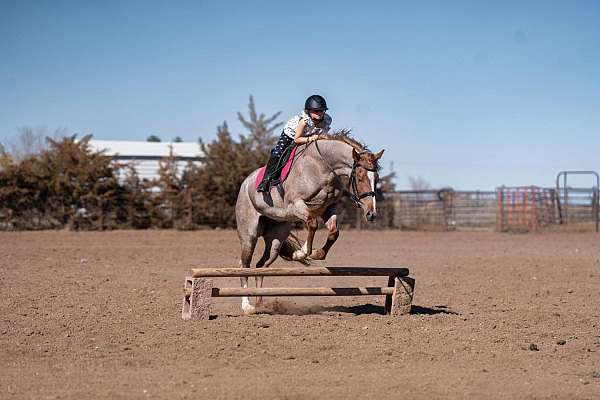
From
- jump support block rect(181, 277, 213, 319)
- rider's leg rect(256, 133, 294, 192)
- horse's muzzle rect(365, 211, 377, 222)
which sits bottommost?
jump support block rect(181, 277, 213, 319)

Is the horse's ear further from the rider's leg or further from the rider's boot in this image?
the rider's boot

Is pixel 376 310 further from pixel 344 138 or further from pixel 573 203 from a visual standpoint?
pixel 573 203

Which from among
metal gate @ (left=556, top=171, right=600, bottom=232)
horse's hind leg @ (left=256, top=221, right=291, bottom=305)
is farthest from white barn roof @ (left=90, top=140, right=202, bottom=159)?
horse's hind leg @ (left=256, top=221, right=291, bottom=305)

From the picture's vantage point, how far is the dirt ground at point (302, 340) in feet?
20.5

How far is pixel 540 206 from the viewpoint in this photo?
33.9 m

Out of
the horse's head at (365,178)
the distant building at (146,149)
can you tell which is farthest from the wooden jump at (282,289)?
the distant building at (146,149)

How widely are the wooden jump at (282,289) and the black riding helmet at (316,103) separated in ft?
7.28

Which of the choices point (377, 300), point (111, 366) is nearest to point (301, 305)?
point (377, 300)

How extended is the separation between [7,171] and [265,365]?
26417 millimetres

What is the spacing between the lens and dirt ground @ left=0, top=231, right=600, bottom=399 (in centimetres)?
625

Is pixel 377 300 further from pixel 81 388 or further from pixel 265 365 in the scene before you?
pixel 81 388

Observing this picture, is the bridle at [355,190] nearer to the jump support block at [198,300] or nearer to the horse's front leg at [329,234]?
the horse's front leg at [329,234]

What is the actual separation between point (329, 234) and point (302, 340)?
2.03 meters

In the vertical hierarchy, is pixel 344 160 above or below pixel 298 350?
above
